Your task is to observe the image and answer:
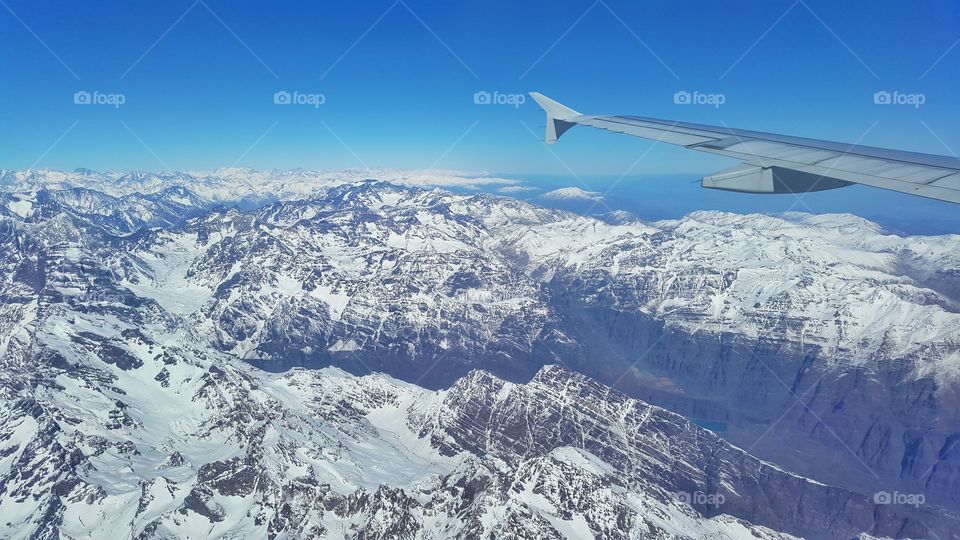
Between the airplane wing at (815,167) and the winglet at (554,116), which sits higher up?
the winglet at (554,116)

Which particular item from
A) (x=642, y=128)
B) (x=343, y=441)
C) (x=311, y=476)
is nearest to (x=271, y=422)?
(x=343, y=441)

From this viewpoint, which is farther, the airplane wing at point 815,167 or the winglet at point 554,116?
the winglet at point 554,116

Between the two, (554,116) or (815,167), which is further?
(554,116)

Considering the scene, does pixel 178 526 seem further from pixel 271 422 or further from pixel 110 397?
pixel 110 397

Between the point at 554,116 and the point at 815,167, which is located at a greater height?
the point at 554,116
